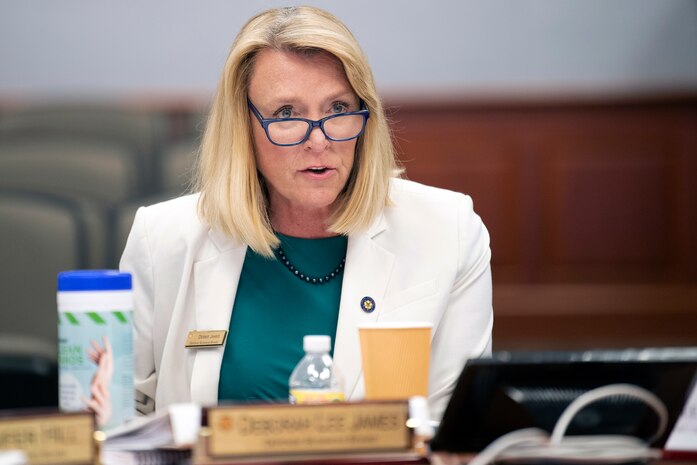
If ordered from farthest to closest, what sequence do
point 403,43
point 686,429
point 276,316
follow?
point 403,43 → point 276,316 → point 686,429

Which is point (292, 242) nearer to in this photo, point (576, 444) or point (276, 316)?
point (276, 316)

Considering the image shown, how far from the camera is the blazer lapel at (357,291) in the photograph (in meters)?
1.66

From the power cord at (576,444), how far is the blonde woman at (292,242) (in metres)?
0.61

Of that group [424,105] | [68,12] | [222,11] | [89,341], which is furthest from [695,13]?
[89,341]

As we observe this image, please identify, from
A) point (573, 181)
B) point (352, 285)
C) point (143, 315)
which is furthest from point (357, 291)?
point (573, 181)

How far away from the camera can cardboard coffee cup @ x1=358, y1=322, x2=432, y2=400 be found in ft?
3.97

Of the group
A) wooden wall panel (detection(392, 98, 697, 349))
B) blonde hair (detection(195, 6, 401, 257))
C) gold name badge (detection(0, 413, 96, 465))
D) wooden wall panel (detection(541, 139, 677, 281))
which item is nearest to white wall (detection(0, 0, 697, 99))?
wooden wall panel (detection(392, 98, 697, 349))

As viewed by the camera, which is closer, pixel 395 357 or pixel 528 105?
→ pixel 395 357

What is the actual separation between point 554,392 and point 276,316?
859mm

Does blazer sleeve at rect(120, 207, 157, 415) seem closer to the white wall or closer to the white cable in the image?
the white cable

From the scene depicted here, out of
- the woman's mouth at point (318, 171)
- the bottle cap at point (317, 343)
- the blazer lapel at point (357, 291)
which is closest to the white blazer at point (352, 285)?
the blazer lapel at point (357, 291)

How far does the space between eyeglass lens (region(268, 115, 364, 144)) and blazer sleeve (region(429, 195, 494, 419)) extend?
28cm

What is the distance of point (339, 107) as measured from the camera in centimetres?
179

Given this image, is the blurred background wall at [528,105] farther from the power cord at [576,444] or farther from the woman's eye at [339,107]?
the power cord at [576,444]
